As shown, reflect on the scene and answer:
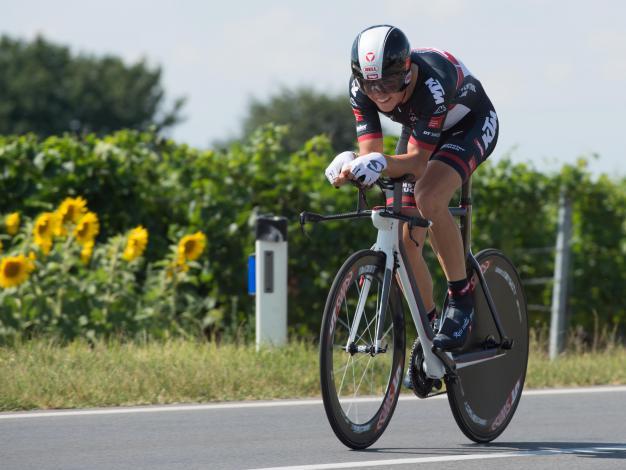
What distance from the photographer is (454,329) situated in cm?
625

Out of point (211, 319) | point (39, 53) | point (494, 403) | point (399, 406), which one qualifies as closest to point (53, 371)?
point (399, 406)

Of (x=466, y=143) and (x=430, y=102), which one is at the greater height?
(x=430, y=102)

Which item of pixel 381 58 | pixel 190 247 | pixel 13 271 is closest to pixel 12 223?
pixel 13 271

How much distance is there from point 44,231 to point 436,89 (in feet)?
15.4

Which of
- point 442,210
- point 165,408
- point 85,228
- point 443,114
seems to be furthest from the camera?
point 85,228

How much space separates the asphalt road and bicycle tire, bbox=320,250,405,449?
0.14 m

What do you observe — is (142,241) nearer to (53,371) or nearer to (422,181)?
(53,371)

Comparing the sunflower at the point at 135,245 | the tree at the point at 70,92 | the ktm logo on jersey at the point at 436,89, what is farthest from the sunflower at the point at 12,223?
the tree at the point at 70,92

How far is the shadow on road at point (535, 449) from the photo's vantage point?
6023 millimetres

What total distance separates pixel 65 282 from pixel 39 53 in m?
57.1

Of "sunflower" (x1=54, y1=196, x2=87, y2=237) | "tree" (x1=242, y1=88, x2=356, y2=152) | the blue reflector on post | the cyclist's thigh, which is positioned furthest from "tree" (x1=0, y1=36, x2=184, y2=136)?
the cyclist's thigh

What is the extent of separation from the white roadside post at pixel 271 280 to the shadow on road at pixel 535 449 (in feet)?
9.79

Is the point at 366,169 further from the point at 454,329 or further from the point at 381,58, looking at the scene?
the point at 454,329

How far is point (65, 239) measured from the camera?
397 inches
